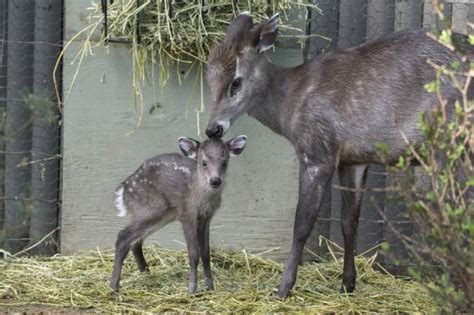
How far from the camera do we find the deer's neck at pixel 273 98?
755cm

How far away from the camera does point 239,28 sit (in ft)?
24.3

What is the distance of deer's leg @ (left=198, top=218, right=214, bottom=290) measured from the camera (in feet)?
24.5

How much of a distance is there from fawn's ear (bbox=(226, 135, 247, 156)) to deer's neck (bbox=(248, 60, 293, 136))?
0.20m

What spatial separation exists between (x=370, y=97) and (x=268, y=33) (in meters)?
0.86

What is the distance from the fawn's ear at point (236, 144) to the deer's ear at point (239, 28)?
0.73 meters

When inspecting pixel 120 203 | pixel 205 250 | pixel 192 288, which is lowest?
pixel 192 288

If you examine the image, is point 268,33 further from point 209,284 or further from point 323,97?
point 209,284

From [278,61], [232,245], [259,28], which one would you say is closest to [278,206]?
[232,245]

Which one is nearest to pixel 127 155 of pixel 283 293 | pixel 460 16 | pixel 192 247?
pixel 192 247

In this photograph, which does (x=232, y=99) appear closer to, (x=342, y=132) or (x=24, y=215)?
(x=342, y=132)

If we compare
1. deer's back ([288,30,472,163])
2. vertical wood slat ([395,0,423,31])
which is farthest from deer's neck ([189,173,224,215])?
vertical wood slat ([395,0,423,31])

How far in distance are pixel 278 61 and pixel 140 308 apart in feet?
8.18

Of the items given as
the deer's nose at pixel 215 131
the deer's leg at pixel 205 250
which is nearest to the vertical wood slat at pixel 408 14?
the deer's nose at pixel 215 131

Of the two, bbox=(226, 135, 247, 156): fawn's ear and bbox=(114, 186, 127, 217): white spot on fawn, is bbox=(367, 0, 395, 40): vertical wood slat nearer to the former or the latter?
bbox=(226, 135, 247, 156): fawn's ear
